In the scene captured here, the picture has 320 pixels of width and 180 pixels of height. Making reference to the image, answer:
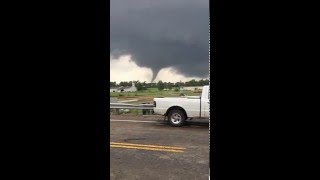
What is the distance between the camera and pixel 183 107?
13414 millimetres

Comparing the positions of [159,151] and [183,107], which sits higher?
[183,107]

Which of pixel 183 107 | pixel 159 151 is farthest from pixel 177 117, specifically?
pixel 159 151

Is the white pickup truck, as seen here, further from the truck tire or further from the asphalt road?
the asphalt road

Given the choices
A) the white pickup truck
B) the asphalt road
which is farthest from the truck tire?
the asphalt road

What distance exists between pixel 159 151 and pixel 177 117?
4725 mm

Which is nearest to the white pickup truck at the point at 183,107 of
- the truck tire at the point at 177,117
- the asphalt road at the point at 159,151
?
the truck tire at the point at 177,117

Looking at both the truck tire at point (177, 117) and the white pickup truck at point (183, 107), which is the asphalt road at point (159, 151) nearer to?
the truck tire at point (177, 117)

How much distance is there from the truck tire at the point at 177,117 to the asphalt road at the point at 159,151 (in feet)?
0.84

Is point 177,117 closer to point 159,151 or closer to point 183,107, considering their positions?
point 183,107

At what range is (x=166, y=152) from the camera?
8812 mm

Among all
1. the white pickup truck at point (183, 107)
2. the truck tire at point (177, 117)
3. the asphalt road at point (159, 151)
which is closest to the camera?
the asphalt road at point (159, 151)

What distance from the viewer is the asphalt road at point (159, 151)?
6.81 metres
